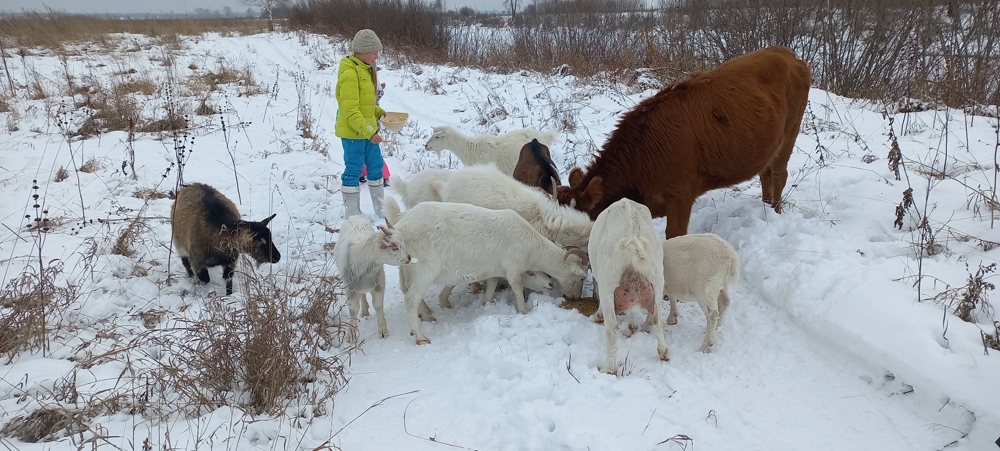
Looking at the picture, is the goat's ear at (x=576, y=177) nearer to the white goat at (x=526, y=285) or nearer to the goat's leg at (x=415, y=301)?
the white goat at (x=526, y=285)

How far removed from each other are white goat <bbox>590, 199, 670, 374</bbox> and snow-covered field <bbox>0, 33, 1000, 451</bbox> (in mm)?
252

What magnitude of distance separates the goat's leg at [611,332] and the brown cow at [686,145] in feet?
4.78

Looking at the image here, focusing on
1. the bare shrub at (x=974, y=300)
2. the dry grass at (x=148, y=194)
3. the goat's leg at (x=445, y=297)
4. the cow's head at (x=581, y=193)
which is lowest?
the goat's leg at (x=445, y=297)

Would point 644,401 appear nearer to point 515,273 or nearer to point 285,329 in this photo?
point 515,273

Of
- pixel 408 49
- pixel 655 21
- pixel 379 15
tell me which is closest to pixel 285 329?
pixel 655 21

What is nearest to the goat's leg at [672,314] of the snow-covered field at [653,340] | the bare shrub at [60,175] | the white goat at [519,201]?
the snow-covered field at [653,340]

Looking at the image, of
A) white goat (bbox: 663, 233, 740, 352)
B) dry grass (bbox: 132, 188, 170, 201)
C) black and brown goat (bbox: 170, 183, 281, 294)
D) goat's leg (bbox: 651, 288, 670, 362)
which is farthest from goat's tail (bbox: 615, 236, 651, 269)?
dry grass (bbox: 132, 188, 170, 201)

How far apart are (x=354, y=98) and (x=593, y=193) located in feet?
10.6

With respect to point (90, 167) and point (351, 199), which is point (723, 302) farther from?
point (90, 167)

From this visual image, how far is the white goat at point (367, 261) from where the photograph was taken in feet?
14.5

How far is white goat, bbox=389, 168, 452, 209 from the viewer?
20.2ft

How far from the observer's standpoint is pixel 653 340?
4.19 m

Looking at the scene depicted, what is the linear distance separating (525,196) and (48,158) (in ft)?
26.7

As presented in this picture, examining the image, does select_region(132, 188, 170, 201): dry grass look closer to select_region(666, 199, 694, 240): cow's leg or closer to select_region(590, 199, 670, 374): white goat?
select_region(590, 199, 670, 374): white goat
